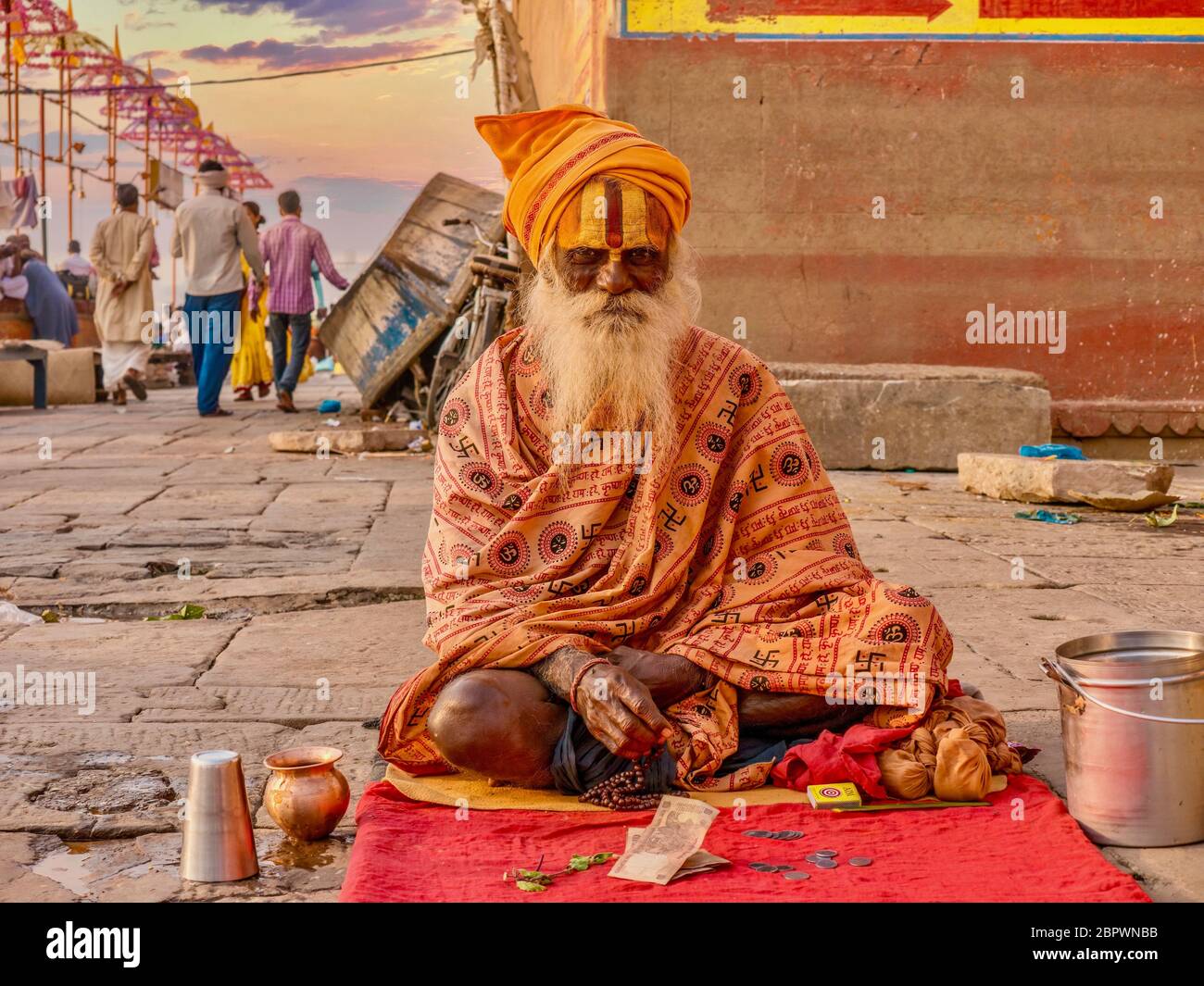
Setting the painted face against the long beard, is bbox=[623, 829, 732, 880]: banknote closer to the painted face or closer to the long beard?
the long beard

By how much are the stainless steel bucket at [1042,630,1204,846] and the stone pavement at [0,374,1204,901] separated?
0.19 ft

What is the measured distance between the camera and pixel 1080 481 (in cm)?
703

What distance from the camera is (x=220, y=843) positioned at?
7.94 feet

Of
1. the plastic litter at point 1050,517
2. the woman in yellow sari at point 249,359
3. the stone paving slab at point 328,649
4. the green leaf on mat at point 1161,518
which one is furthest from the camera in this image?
the woman in yellow sari at point 249,359

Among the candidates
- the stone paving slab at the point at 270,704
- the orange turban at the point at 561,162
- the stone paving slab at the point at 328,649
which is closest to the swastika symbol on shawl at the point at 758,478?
the orange turban at the point at 561,162

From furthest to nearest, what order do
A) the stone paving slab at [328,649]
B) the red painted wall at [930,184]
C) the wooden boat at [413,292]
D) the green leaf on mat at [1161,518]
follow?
the wooden boat at [413,292] < the red painted wall at [930,184] < the green leaf on mat at [1161,518] < the stone paving slab at [328,649]

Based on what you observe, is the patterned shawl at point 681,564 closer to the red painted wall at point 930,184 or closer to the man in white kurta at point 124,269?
the red painted wall at point 930,184

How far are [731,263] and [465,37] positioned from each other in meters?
15.6

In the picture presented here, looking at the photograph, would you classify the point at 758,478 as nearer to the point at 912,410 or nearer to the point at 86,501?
the point at 86,501

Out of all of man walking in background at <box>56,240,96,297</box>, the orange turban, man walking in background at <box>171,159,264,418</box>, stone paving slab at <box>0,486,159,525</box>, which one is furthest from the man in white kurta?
the orange turban

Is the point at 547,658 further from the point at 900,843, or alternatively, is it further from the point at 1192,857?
the point at 1192,857

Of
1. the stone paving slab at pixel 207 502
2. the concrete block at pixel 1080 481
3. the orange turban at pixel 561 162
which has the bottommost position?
the stone paving slab at pixel 207 502

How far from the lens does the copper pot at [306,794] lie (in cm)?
258

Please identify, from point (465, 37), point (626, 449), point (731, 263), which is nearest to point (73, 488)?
point (731, 263)
